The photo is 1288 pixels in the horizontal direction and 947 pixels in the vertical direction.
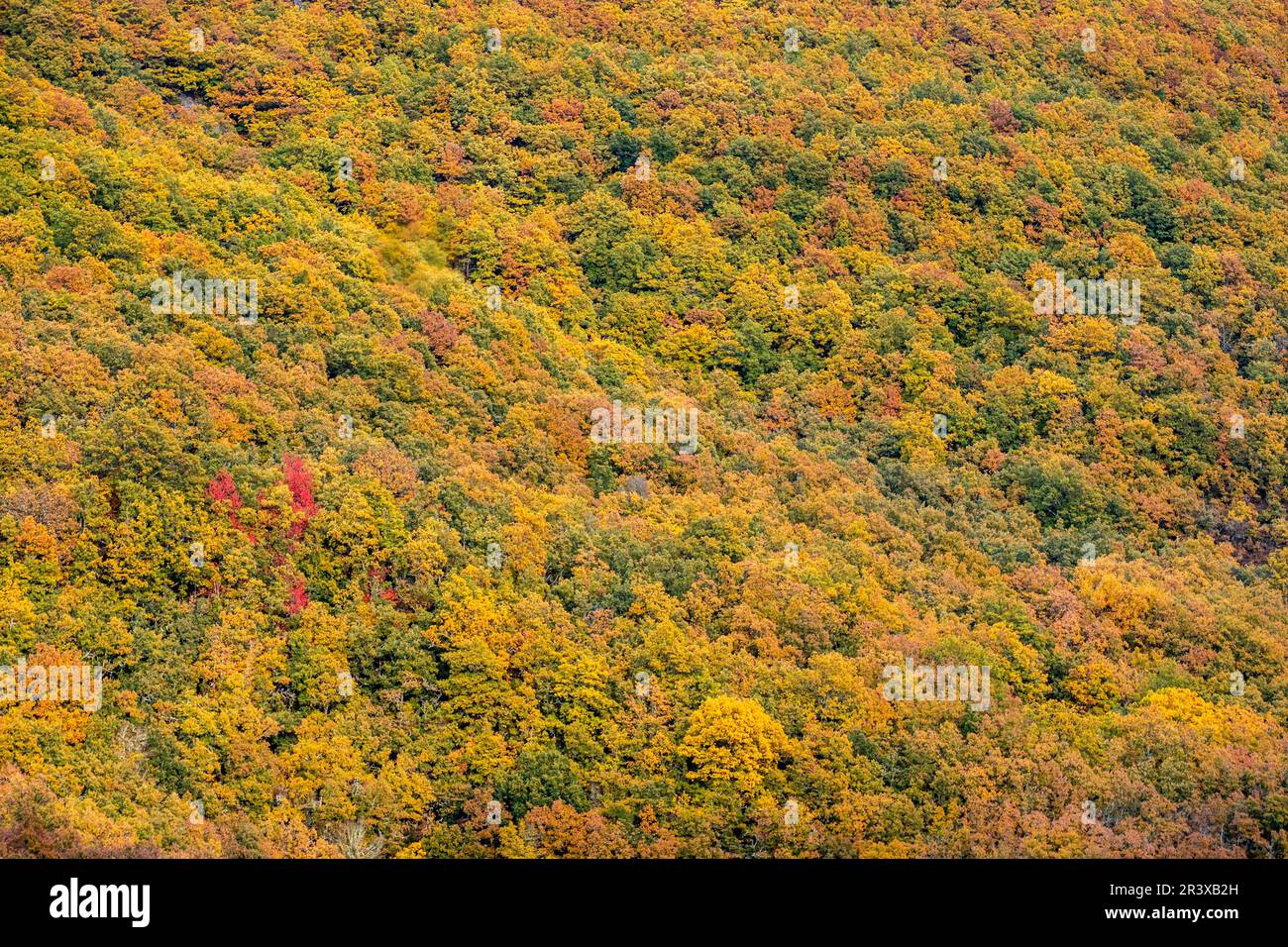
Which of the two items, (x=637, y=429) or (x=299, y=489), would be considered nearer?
(x=299, y=489)

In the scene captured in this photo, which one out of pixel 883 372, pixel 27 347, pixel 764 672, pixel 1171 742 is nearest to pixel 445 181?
pixel 883 372

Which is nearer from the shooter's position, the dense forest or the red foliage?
the dense forest

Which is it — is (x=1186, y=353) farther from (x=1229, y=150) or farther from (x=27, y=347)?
(x=27, y=347)

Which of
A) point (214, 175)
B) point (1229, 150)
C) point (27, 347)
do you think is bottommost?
point (27, 347)

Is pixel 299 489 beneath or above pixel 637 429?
beneath

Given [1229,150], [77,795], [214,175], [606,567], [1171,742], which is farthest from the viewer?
[1229,150]

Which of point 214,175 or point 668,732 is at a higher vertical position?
point 214,175

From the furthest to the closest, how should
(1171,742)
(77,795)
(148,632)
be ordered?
(1171,742), (148,632), (77,795)

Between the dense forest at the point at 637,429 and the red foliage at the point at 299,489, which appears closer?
the dense forest at the point at 637,429
